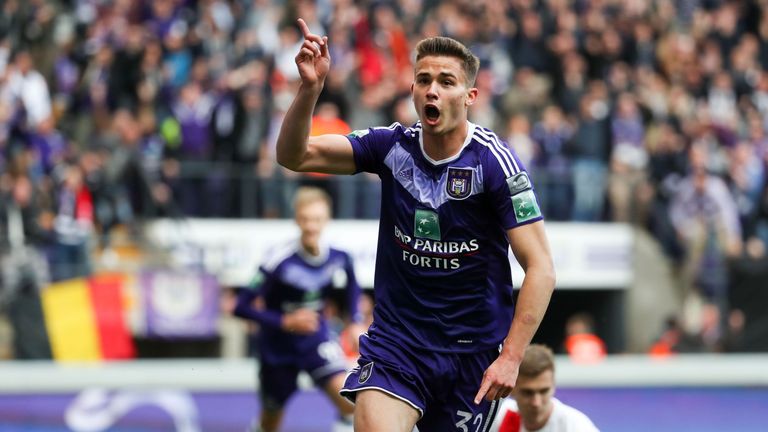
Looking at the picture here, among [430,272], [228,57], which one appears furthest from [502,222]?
[228,57]

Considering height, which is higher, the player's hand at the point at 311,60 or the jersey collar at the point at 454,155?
the player's hand at the point at 311,60

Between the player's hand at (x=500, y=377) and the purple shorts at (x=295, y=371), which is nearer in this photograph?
the player's hand at (x=500, y=377)

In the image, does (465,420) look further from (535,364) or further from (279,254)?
(279,254)

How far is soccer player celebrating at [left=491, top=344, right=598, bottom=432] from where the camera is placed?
6447mm

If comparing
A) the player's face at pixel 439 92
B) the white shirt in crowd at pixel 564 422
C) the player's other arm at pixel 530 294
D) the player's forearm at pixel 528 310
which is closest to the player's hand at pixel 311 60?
the player's face at pixel 439 92

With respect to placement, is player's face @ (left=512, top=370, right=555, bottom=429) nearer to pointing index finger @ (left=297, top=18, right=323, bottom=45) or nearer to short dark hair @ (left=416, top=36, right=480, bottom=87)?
short dark hair @ (left=416, top=36, right=480, bottom=87)

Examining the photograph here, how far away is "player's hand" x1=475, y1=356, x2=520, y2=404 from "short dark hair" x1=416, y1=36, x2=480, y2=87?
3.99ft

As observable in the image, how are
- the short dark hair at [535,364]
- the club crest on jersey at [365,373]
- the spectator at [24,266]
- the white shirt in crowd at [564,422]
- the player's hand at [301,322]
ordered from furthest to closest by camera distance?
1. the spectator at [24,266]
2. the player's hand at [301,322]
3. the white shirt in crowd at [564,422]
4. the short dark hair at [535,364]
5. the club crest on jersey at [365,373]

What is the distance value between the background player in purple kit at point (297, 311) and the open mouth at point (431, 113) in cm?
410

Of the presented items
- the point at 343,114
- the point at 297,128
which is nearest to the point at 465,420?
the point at 297,128

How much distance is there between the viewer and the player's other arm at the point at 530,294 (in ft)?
17.8

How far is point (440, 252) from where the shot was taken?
5.70 metres

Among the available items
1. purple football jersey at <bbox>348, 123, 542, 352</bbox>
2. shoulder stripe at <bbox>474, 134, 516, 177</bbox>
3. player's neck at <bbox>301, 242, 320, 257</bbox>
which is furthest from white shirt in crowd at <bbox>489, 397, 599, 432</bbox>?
player's neck at <bbox>301, 242, 320, 257</bbox>

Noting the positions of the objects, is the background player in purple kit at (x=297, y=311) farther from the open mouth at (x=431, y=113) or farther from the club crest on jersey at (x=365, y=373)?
the open mouth at (x=431, y=113)
